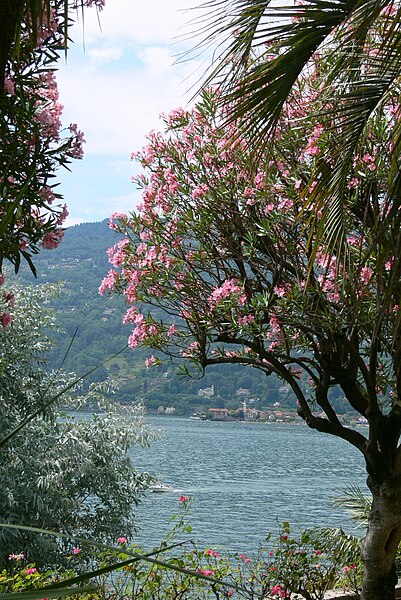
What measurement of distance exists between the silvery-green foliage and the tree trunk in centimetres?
615

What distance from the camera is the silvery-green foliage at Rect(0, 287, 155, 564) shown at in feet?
34.8

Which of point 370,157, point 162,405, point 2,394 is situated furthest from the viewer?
point 162,405

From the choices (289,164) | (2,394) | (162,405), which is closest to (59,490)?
(2,394)

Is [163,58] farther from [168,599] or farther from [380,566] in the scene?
[380,566]

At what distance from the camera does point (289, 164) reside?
4801mm

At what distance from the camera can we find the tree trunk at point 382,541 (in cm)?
484

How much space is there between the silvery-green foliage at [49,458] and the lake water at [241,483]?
2.49 metres

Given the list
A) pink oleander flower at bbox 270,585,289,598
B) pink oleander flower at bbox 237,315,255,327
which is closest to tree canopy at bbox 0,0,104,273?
pink oleander flower at bbox 237,315,255,327

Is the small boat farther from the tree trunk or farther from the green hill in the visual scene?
the tree trunk

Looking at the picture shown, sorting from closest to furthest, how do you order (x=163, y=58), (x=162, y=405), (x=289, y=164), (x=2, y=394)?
(x=163, y=58) → (x=289, y=164) → (x=2, y=394) → (x=162, y=405)

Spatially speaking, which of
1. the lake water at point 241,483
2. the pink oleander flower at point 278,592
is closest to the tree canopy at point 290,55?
the pink oleander flower at point 278,592

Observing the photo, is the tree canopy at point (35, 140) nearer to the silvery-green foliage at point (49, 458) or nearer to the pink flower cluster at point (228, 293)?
the pink flower cluster at point (228, 293)

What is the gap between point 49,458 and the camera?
11.1 meters

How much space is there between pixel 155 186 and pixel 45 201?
116 inches
